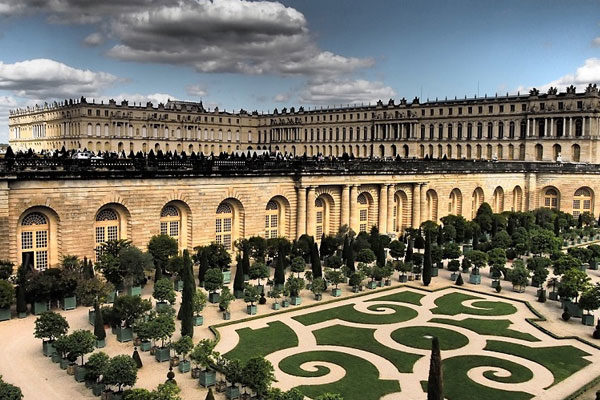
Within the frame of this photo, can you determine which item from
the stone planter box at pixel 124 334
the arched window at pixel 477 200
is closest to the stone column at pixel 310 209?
the stone planter box at pixel 124 334

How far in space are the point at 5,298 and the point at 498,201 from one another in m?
54.7

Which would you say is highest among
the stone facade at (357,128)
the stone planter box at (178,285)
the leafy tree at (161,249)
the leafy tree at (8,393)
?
the stone facade at (357,128)

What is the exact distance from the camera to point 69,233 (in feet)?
115

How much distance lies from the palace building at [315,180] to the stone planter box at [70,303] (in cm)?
549

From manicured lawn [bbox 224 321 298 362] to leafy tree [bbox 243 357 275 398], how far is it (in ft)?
14.3

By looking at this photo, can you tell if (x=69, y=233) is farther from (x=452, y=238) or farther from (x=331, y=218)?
(x=452, y=238)

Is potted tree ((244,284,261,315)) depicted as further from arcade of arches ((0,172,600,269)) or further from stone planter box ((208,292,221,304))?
arcade of arches ((0,172,600,269))

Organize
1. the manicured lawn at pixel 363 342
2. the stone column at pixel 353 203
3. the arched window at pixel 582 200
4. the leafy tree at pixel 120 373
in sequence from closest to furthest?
1. the leafy tree at pixel 120 373
2. the manicured lawn at pixel 363 342
3. the stone column at pixel 353 203
4. the arched window at pixel 582 200

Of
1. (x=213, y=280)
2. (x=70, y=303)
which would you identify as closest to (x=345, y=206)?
(x=213, y=280)

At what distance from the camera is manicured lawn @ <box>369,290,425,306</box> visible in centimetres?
3400

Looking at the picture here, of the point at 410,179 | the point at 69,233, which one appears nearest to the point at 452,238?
the point at 410,179

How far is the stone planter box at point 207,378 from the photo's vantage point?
69.9 ft

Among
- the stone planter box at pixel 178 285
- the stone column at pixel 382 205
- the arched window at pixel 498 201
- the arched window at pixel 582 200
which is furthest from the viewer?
the arched window at pixel 582 200

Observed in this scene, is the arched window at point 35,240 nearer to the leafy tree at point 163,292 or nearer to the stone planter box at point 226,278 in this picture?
the leafy tree at point 163,292
